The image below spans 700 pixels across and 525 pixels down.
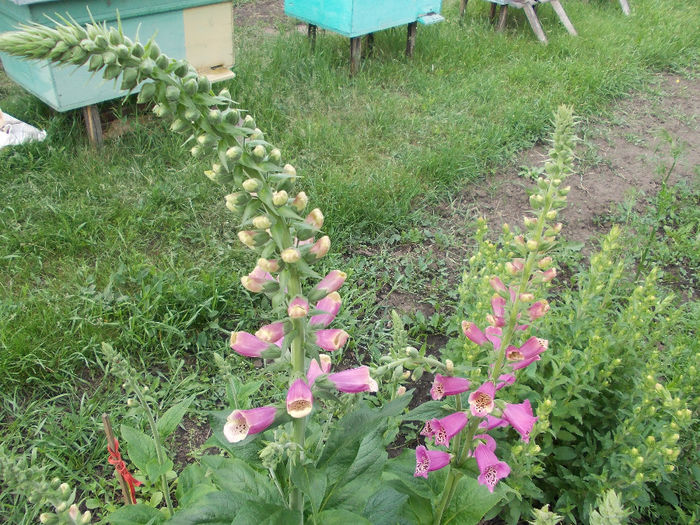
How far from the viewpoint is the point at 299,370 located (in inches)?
55.3

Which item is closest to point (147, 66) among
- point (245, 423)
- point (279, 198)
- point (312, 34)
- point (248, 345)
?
point (279, 198)

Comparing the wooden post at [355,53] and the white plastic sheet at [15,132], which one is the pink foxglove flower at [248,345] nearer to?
the white plastic sheet at [15,132]

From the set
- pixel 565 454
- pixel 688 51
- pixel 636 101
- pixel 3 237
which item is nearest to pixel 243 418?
pixel 565 454

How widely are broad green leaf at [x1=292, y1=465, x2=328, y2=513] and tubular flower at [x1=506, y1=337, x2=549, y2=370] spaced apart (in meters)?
0.58

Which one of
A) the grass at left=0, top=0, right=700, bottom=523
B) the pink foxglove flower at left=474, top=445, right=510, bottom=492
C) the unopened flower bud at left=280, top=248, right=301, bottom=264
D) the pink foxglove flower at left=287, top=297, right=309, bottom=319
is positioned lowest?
the grass at left=0, top=0, right=700, bottom=523

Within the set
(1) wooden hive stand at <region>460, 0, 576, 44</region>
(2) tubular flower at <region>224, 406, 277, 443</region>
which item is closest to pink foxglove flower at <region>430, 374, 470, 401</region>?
(2) tubular flower at <region>224, 406, 277, 443</region>

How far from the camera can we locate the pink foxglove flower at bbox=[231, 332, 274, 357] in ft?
4.73

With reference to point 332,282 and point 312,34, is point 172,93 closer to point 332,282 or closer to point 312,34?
point 332,282

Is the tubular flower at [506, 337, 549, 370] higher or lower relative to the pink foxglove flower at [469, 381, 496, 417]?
higher

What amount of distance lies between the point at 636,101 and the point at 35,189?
555 centimetres

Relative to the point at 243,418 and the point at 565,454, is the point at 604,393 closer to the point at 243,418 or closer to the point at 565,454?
the point at 565,454

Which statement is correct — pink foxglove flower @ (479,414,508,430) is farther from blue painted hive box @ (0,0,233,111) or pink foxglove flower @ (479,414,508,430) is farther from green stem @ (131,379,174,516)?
blue painted hive box @ (0,0,233,111)

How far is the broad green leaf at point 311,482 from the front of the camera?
4.41 ft

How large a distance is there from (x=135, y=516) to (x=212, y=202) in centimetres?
252
